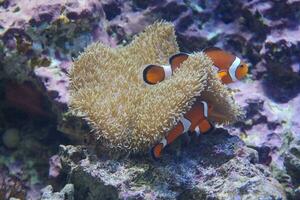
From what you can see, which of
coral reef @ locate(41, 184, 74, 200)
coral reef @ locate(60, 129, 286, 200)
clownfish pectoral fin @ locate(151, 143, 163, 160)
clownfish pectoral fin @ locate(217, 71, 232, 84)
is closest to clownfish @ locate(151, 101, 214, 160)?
clownfish pectoral fin @ locate(151, 143, 163, 160)

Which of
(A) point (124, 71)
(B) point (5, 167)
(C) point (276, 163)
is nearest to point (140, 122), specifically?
(A) point (124, 71)

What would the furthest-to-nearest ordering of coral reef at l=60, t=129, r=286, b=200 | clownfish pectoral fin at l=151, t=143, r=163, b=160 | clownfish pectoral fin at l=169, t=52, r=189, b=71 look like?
clownfish pectoral fin at l=169, t=52, r=189, b=71
clownfish pectoral fin at l=151, t=143, r=163, b=160
coral reef at l=60, t=129, r=286, b=200

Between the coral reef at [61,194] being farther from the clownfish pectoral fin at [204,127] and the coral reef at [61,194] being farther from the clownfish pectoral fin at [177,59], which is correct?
the clownfish pectoral fin at [177,59]

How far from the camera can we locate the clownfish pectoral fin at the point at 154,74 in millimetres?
3162

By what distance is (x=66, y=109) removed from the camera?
342 cm

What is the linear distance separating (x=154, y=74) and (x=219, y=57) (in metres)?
0.57

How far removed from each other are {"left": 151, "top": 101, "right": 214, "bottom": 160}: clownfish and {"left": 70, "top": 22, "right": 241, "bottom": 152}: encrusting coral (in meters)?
0.06

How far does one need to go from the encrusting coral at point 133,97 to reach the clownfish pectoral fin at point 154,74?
62 mm

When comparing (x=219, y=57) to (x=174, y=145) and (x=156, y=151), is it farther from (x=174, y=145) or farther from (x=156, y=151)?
(x=156, y=151)

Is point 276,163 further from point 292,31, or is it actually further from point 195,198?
point 292,31

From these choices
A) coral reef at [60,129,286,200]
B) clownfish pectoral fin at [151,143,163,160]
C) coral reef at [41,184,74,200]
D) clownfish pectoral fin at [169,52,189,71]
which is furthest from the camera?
clownfish pectoral fin at [169,52,189,71]

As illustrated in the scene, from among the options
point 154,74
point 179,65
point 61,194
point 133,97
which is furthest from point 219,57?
point 61,194

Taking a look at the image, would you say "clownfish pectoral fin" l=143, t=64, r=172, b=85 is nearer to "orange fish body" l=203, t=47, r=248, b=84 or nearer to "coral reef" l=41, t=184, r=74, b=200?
"orange fish body" l=203, t=47, r=248, b=84

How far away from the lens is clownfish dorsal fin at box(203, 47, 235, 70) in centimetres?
334
